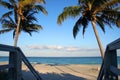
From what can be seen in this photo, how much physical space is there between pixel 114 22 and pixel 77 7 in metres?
3.27

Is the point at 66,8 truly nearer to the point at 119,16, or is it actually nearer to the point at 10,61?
the point at 119,16

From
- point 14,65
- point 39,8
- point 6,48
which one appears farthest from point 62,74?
point 6,48

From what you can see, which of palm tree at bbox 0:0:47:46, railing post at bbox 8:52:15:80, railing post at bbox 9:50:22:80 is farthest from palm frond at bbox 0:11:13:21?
railing post at bbox 8:52:15:80

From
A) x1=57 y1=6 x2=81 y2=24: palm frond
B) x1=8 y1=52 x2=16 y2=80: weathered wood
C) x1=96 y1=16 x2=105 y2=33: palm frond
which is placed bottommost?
x1=8 y1=52 x2=16 y2=80: weathered wood

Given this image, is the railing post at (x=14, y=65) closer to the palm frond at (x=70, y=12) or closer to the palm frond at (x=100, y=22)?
the palm frond at (x=70, y=12)

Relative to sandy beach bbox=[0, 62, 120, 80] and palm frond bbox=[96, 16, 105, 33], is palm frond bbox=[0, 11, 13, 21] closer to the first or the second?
sandy beach bbox=[0, 62, 120, 80]

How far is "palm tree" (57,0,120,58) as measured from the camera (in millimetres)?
19312

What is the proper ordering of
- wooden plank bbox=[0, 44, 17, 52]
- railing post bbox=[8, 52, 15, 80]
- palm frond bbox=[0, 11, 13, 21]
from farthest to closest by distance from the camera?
palm frond bbox=[0, 11, 13, 21] → railing post bbox=[8, 52, 15, 80] → wooden plank bbox=[0, 44, 17, 52]

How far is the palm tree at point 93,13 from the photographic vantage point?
1931 centimetres

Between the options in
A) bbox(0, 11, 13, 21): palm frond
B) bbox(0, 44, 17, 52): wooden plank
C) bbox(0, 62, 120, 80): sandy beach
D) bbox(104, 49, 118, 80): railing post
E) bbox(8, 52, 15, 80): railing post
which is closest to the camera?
bbox(0, 44, 17, 52): wooden plank

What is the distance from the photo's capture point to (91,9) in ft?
66.4

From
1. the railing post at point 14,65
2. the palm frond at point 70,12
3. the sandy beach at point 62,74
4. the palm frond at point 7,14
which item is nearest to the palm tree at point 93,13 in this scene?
the palm frond at point 70,12

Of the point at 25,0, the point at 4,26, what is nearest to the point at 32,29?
the point at 4,26

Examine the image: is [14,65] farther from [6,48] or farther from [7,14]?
[7,14]
